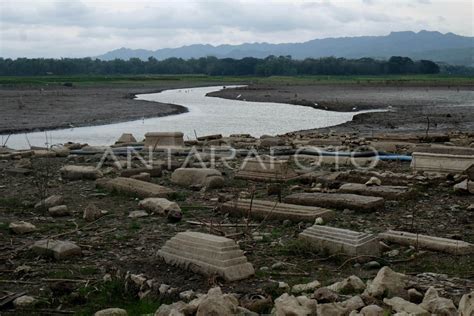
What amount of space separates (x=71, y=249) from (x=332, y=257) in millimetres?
2588

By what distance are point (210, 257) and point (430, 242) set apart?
233cm

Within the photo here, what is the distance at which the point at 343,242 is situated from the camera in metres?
5.84

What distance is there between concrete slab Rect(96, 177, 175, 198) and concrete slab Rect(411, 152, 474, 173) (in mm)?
4484

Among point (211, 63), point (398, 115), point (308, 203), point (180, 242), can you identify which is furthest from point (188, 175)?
point (211, 63)

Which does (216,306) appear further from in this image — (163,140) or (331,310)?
(163,140)

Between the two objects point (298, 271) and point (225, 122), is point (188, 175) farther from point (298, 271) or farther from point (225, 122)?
point (225, 122)

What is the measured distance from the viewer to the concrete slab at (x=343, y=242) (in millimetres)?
5762

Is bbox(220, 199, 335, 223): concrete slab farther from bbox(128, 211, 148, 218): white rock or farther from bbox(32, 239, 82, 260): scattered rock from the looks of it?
bbox(32, 239, 82, 260): scattered rock

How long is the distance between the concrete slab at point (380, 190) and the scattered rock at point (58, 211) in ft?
12.8

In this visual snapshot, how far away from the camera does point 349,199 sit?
8070 millimetres

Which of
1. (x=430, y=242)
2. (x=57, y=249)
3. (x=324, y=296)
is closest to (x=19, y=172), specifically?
(x=57, y=249)

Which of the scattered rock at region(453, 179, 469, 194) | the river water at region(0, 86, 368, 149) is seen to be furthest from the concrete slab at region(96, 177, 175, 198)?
the river water at region(0, 86, 368, 149)

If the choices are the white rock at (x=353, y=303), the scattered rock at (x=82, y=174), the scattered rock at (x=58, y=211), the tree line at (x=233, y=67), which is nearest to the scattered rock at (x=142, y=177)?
the scattered rock at (x=82, y=174)

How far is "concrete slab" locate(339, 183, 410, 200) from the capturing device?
333 inches
